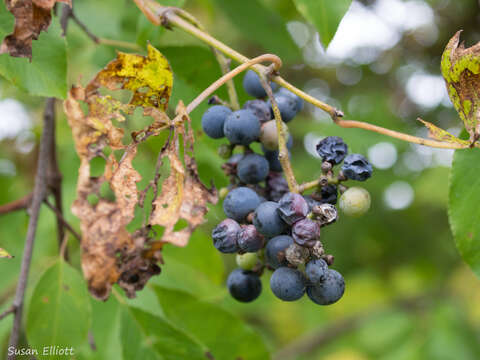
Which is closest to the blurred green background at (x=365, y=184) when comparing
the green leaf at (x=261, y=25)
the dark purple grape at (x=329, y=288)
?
the green leaf at (x=261, y=25)

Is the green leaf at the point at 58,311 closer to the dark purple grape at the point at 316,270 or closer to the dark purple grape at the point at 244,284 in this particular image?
the dark purple grape at the point at 244,284

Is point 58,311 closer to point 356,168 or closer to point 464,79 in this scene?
point 356,168

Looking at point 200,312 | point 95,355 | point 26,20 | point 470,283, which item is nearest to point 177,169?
point 26,20

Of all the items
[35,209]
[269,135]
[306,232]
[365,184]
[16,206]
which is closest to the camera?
[306,232]

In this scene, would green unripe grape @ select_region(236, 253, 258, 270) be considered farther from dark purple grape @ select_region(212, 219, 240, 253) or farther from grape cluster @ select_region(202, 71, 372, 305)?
dark purple grape @ select_region(212, 219, 240, 253)

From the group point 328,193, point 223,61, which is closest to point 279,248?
point 328,193

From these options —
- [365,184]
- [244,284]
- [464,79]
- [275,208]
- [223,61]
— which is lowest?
[365,184]
